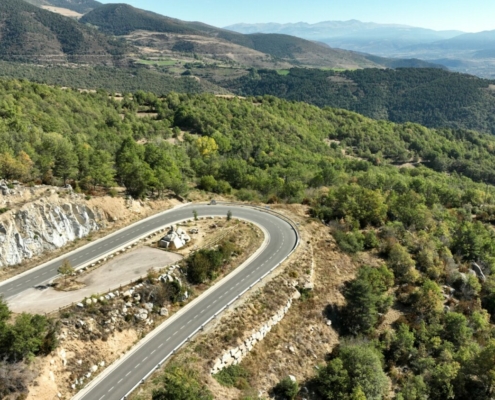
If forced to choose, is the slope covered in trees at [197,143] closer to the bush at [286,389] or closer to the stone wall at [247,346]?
the stone wall at [247,346]

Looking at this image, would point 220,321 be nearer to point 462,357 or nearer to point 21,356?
point 21,356

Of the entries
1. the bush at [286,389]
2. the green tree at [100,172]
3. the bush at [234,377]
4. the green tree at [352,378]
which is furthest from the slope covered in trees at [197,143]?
the green tree at [352,378]

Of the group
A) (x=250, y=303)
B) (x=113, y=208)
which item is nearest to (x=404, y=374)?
(x=250, y=303)

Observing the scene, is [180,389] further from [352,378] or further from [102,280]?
[102,280]

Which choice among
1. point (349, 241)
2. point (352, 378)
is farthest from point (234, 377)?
point (349, 241)

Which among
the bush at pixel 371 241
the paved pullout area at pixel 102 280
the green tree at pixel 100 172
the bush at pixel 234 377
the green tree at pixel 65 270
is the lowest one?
the bush at pixel 234 377
